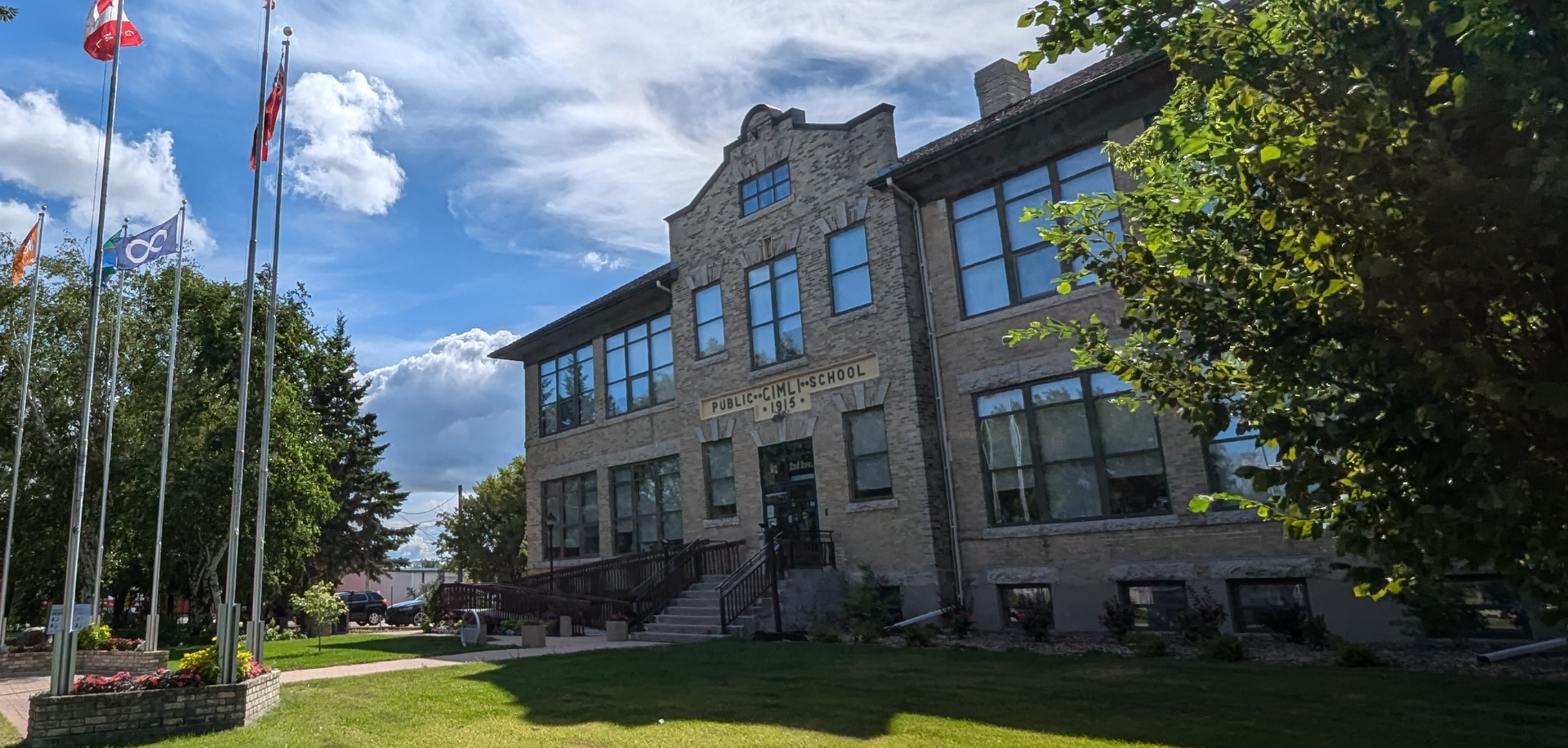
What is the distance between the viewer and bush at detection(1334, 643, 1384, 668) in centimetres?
1134

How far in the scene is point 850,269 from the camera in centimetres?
2073

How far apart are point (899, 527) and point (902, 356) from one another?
344 centimetres

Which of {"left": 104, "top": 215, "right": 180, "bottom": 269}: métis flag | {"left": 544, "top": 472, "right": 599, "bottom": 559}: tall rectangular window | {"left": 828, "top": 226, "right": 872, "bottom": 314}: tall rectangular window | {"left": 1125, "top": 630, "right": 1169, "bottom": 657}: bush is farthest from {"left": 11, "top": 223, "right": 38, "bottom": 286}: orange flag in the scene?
{"left": 1125, "top": 630, "right": 1169, "bottom": 657}: bush

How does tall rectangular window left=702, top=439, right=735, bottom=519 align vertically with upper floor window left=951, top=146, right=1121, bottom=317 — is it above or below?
below

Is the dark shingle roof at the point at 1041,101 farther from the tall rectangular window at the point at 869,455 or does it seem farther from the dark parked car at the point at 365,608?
the dark parked car at the point at 365,608

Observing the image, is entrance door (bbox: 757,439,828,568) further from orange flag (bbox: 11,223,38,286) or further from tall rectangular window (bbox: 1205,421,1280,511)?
orange flag (bbox: 11,223,38,286)

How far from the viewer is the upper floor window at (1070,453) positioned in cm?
1595

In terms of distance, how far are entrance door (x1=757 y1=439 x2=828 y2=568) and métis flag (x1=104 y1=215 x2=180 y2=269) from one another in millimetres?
12788

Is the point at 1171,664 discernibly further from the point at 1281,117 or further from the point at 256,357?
the point at 256,357

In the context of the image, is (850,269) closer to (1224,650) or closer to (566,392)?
(1224,650)

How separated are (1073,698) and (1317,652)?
5353 mm

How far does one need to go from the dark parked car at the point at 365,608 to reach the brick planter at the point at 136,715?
108 feet

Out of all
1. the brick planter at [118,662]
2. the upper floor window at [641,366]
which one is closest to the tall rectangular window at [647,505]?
the upper floor window at [641,366]

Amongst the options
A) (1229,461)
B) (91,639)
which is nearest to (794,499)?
(1229,461)
